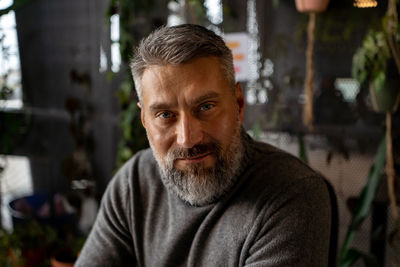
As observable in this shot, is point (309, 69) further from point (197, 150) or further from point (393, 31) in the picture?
point (197, 150)

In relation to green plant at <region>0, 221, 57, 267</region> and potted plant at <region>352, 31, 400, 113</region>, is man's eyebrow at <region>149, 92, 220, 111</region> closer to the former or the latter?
potted plant at <region>352, 31, 400, 113</region>

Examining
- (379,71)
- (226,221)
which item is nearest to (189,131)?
(226,221)

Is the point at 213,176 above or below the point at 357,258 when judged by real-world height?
above

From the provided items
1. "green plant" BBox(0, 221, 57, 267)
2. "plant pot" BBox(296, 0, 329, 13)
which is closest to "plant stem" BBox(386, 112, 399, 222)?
Answer: "plant pot" BBox(296, 0, 329, 13)

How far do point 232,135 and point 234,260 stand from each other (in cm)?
33

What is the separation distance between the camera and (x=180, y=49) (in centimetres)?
100

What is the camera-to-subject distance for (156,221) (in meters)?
1.27

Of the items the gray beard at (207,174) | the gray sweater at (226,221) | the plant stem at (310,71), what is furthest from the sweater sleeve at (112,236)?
the plant stem at (310,71)

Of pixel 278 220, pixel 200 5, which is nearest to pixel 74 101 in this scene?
pixel 200 5

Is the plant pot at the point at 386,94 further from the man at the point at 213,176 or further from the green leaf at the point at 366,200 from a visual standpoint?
the man at the point at 213,176

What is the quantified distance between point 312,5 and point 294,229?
120cm

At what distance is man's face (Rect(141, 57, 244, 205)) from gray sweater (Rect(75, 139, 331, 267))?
8cm

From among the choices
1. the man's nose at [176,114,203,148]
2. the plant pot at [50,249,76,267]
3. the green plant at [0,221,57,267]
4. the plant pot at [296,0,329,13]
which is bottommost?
the green plant at [0,221,57,267]

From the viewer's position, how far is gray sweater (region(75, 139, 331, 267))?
1.00 meters
